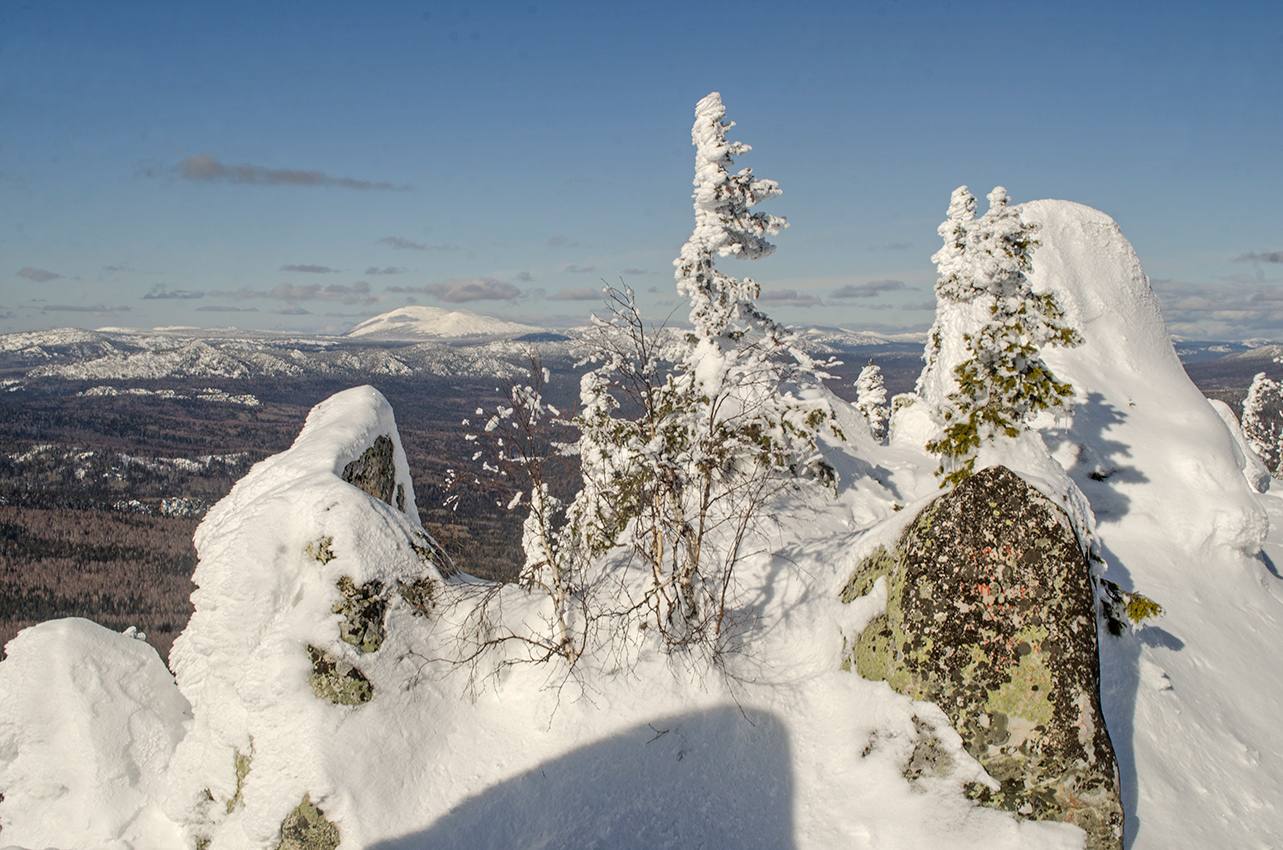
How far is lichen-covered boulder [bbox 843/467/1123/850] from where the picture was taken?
839 cm

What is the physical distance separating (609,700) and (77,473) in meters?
227

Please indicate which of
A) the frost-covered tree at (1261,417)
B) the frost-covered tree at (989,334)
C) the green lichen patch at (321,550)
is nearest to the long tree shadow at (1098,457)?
the frost-covered tree at (989,334)

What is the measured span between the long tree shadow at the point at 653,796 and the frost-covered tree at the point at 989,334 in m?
5.62

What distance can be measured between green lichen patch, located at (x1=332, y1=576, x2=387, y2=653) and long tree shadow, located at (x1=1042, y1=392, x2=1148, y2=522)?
17848 mm

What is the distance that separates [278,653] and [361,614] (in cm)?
130

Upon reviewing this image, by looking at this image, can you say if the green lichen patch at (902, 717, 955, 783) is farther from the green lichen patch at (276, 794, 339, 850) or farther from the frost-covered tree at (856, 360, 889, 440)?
the frost-covered tree at (856, 360, 889, 440)

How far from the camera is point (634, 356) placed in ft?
36.6

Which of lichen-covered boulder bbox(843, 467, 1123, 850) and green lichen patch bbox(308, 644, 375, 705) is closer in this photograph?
lichen-covered boulder bbox(843, 467, 1123, 850)

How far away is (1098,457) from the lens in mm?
19391

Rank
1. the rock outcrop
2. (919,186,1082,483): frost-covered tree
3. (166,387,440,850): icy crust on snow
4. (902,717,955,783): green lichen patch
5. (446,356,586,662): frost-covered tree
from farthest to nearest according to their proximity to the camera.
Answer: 1. the rock outcrop
2. (919,186,1082,483): frost-covered tree
3. (446,356,586,662): frost-covered tree
4. (166,387,440,850): icy crust on snow
5. (902,717,955,783): green lichen patch

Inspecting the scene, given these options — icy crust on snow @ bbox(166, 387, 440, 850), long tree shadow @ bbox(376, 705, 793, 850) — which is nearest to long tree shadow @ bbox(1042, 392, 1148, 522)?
long tree shadow @ bbox(376, 705, 793, 850)

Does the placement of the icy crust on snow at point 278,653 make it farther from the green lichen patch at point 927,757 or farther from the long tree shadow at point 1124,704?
the long tree shadow at point 1124,704

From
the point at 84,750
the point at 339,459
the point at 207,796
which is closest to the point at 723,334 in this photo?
the point at 339,459

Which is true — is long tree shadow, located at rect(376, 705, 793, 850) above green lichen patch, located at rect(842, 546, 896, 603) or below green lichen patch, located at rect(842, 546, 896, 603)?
below
